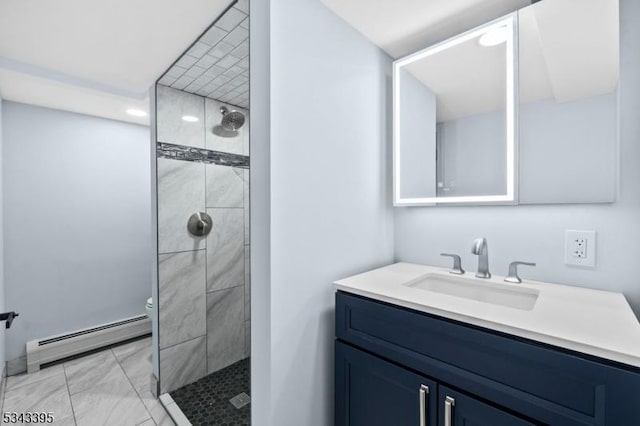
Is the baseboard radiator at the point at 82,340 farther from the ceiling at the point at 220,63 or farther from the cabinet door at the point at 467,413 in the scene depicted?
the cabinet door at the point at 467,413

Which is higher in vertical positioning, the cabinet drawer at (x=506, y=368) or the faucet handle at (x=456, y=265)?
the faucet handle at (x=456, y=265)

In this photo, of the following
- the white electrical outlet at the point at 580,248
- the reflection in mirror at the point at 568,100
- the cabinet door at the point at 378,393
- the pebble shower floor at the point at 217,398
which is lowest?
the pebble shower floor at the point at 217,398

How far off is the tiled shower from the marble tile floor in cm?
21

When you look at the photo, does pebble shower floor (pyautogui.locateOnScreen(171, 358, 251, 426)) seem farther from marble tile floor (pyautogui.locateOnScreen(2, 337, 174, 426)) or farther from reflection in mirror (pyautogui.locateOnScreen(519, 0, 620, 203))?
reflection in mirror (pyautogui.locateOnScreen(519, 0, 620, 203))

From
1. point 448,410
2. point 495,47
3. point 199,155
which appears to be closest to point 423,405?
point 448,410

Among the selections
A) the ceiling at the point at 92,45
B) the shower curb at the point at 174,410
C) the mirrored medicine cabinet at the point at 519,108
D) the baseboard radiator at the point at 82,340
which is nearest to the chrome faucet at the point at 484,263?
the mirrored medicine cabinet at the point at 519,108

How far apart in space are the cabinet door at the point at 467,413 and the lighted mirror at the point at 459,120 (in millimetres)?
829

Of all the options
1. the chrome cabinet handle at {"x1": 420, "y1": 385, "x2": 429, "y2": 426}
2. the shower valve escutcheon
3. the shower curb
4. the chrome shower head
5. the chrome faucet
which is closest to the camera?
the chrome cabinet handle at {"x1": 420, "y1": 385, "x2": 429, "y2": 426}

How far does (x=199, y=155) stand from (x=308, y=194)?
1.39 metres

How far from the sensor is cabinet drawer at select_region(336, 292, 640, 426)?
65 cm

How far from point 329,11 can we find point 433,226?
1179 mm

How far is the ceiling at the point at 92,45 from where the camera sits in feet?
4.17

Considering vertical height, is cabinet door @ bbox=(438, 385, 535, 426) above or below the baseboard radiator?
above

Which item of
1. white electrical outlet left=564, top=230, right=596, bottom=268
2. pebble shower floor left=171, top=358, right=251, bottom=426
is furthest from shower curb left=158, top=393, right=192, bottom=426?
white electrical outlet left=564, top=230, right=596, bottom=268
